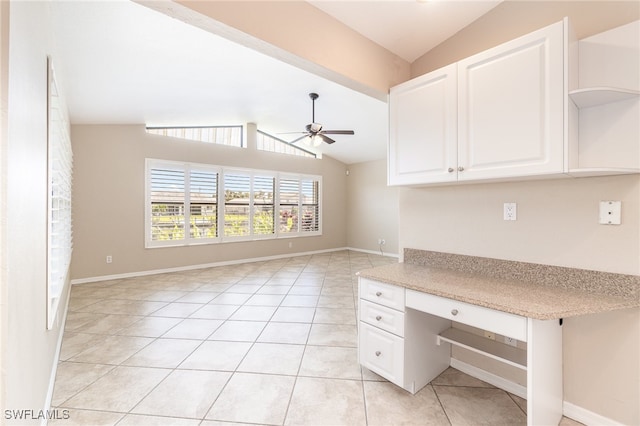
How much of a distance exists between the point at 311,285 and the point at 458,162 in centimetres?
324

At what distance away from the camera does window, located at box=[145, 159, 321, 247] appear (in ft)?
17.1

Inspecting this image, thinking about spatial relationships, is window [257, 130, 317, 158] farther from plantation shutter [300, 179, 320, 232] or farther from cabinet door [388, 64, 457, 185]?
cabinet door [388, 64, 457, 185]

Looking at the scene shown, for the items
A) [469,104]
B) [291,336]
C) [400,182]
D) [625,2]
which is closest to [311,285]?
[291,336]

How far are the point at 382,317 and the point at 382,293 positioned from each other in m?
0.16

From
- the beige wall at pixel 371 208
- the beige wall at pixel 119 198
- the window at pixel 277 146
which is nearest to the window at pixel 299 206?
the window at pixel 277 146

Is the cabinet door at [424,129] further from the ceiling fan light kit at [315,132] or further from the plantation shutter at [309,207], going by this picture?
the plantation shutter at [309,207]

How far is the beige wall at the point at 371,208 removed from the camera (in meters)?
7.05

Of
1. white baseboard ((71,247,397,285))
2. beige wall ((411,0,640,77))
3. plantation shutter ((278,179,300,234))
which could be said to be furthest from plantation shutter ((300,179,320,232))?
beige wall ((411,0,640,77))

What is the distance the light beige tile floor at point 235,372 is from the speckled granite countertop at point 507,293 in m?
0.77

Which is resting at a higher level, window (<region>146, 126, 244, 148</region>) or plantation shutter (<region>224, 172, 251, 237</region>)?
window (<region>146, 126, 244, 148</region>)

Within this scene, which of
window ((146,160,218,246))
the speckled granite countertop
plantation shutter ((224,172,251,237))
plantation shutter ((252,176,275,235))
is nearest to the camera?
the speckled granite countertop

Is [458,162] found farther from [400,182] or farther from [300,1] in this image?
[300,1]

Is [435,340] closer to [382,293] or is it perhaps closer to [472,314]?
[382,293]

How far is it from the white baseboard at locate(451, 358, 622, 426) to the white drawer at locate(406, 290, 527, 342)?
0.85 meters
